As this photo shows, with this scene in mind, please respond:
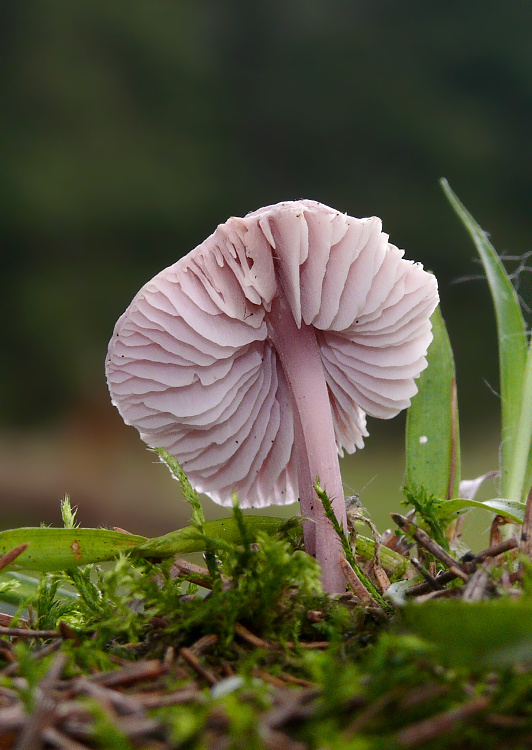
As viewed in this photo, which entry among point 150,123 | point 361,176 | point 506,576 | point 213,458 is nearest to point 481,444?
point 361,176

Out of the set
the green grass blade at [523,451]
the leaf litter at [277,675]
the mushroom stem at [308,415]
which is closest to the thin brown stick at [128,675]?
the leaf litter at [277,675]

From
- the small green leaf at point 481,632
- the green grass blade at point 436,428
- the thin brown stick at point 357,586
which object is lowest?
the thin brown stick at point 357,586

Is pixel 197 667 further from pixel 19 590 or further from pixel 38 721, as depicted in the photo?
pixel 19 590

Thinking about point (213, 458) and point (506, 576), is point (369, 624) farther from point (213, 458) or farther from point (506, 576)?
point (213, 458)

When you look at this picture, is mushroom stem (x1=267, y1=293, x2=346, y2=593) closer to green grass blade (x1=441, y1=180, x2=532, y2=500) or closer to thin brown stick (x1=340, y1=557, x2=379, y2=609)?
thin brown stick (x1=340, y1=557, x2=379, y2=609)

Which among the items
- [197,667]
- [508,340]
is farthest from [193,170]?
[197,667]

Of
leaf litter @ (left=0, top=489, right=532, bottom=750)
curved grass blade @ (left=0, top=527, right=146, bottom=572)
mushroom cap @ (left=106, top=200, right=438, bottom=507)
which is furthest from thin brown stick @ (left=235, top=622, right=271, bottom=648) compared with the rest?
mushroom cap @ (left=106, top=200, right=438, bottom=507)

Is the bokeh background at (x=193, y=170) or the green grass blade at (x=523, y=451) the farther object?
the bokeh background at (x=193, y=170)

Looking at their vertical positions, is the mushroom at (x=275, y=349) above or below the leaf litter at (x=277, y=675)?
above

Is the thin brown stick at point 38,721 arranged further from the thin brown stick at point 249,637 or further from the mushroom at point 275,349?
the mushroom at point 275,349
